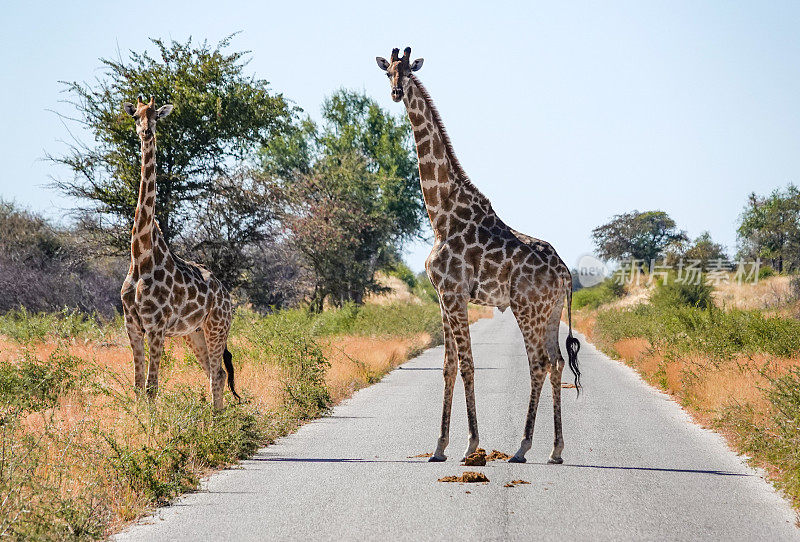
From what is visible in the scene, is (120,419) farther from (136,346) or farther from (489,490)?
(489,490)

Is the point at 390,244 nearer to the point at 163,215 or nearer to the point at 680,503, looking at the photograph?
the point at 163,215

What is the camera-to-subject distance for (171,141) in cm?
2069

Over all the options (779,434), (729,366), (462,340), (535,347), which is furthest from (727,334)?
(462,340)

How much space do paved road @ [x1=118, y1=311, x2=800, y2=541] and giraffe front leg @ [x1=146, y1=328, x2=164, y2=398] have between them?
4.69 feet

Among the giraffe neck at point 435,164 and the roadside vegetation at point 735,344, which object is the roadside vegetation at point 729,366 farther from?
the giraffe neck at point 435,164

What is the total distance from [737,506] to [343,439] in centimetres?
483

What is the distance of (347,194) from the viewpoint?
3438 cm

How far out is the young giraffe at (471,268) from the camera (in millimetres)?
9617

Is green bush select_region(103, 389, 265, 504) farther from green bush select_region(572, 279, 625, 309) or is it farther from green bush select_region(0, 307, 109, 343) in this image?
green bush select_region(572, 279, 625, 309)

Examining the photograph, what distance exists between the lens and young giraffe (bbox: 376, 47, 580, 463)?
962 cm

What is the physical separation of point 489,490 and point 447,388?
1841 millimetres

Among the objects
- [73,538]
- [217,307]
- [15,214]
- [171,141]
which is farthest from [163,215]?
[15,214]

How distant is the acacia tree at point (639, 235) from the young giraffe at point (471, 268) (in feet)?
272

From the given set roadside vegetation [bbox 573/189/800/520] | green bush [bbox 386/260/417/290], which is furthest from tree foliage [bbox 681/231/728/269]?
green bush [bbox 386/260/417/290]
